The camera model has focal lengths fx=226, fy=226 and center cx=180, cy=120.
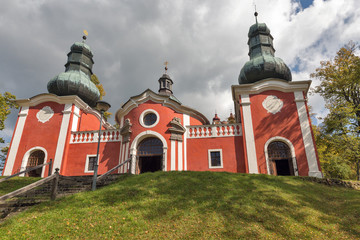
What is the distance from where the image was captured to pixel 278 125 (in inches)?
565

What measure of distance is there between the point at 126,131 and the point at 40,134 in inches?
269

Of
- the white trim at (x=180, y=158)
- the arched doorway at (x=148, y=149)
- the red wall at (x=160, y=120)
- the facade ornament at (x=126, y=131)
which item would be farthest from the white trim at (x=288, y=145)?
the facade ornament at (x=126, y=131)

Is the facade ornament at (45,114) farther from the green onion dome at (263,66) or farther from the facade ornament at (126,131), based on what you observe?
the green onion dome at (263,66)

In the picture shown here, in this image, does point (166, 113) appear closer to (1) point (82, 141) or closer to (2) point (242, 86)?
(2) point (242, 86)

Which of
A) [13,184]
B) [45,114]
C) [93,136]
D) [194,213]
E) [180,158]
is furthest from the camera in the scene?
[45,114]

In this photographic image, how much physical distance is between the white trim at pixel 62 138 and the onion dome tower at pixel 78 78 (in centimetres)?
189

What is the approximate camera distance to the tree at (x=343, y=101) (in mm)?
15750

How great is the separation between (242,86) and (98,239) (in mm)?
12961

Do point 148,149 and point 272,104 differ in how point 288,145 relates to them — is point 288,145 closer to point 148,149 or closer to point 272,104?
point 272,104

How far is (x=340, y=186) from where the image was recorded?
11062 mm

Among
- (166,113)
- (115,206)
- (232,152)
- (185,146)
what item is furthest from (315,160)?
(115,206)

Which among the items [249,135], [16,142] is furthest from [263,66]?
[16,142]

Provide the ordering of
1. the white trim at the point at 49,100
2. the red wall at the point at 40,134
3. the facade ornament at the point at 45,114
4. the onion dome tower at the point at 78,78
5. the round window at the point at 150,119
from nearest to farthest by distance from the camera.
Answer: the round window at the point at 150,119 < the red wall at the point at 40,134 < the facade ornament at the point at 45,114 < the white trim at the point at 49,100 < the onion dome tower at the point at 78,78

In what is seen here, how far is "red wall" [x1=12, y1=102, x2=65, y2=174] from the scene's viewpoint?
16.4 m
